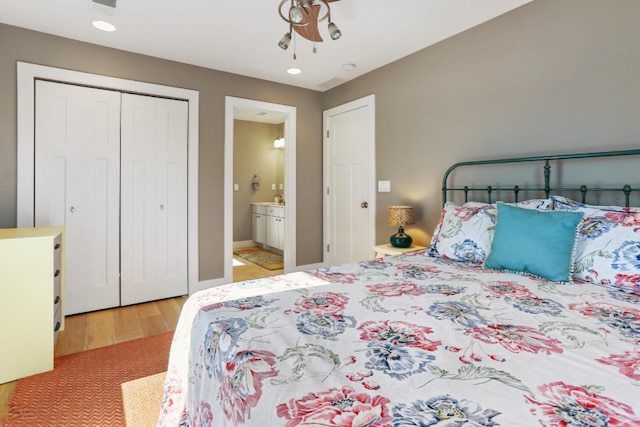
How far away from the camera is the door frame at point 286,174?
371cm

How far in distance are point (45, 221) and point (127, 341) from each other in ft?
4.30

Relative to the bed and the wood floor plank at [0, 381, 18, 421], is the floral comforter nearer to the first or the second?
the bed

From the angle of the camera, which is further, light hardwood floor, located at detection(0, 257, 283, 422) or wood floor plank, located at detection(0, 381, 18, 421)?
light hardwood floor, located at detection(0, 257, 283, 422)

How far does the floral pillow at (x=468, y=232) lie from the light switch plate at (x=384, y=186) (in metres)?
1.21

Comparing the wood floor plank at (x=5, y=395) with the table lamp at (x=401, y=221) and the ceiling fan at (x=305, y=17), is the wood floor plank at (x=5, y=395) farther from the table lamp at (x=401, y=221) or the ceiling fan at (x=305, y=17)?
the table lamp at (x=401, y=221)

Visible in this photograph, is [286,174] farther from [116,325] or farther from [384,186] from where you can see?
[116,325]

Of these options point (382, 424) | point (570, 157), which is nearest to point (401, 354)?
point (382, 424)

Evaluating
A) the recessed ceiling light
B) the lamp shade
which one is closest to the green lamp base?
the lamp shade

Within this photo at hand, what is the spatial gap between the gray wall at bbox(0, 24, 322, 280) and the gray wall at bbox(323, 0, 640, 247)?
3.44ft

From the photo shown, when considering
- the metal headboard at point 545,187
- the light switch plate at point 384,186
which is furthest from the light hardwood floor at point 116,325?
the metal headboard at point 545,187

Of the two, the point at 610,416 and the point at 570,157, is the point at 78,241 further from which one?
the point at 570,157

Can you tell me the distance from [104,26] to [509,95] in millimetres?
3208

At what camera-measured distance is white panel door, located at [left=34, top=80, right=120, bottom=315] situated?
2.82 m

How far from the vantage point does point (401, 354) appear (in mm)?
894
